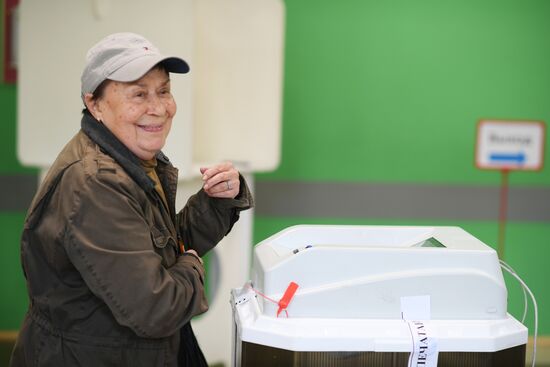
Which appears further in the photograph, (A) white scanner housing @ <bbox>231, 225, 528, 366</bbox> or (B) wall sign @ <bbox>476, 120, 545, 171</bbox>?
(B) wall sign @ <bbox>476, 120, 545, 171</bbox>

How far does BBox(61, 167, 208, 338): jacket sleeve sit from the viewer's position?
1229 mm

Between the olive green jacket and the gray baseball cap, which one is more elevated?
the gray baseball cap

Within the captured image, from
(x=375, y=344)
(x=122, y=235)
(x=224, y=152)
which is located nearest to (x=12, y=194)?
(x=224, y=152)

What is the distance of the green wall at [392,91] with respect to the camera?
3123 millimetres

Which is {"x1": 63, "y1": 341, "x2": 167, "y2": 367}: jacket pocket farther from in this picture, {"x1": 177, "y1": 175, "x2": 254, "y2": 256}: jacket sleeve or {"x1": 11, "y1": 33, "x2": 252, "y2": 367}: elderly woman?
{"x1": 177, "y1": 175, "x2": 254, "y2": 256}: jacket sleeve

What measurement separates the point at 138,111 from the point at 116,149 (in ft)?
0.28

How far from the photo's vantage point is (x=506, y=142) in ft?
10.4

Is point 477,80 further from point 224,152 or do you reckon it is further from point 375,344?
point 375,344

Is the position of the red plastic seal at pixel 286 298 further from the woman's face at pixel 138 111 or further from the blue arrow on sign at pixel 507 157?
the blue arrow on sign at pixel 507 157

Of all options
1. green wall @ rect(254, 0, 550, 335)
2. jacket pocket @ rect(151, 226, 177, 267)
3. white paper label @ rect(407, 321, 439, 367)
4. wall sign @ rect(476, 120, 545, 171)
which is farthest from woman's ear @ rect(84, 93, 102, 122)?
wall sign @ rect(476, 120, 545, 171)

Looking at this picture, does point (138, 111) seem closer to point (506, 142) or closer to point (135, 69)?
point (135, 69)

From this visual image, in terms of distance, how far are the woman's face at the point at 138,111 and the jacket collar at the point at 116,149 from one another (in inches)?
0.7

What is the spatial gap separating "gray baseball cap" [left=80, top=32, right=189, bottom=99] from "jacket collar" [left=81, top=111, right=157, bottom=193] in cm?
7

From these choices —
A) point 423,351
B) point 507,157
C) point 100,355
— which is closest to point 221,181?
point 100,355
